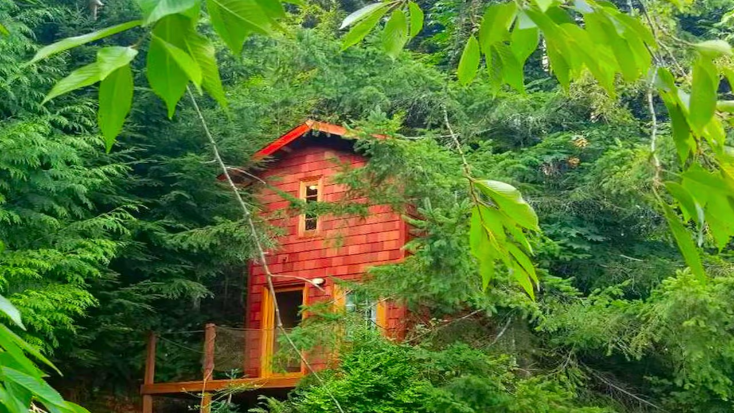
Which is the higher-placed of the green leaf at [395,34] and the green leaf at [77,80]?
the green leaf at [395,34]

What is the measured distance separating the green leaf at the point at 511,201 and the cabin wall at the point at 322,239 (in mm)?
9580

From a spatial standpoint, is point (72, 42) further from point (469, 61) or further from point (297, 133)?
point (297, 133)

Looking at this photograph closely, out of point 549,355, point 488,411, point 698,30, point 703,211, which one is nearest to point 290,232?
point 549,355

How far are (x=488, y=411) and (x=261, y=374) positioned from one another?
140 inches

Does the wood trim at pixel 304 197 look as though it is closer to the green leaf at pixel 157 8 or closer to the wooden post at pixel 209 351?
the wooden post at pixel 209 351

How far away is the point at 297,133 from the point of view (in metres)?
11.7

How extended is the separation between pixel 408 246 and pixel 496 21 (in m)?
7.62

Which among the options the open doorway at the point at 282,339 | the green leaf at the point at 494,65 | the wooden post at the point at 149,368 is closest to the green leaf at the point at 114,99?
the green leaf at the point at 494,65

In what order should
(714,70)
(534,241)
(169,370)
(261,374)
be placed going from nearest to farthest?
(714,70) → (534,241) → (261,374) → (169,370)

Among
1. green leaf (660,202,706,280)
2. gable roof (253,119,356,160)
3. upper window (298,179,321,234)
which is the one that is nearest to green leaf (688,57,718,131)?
green leaf (660,202,706,280)

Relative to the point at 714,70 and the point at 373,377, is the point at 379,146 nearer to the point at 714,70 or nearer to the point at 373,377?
the point at 373,377

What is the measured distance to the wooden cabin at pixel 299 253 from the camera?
10.1 meters

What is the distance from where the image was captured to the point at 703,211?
3.03ft

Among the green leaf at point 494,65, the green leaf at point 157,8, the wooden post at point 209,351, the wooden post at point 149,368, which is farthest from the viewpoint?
the wooden post at point 149,368
